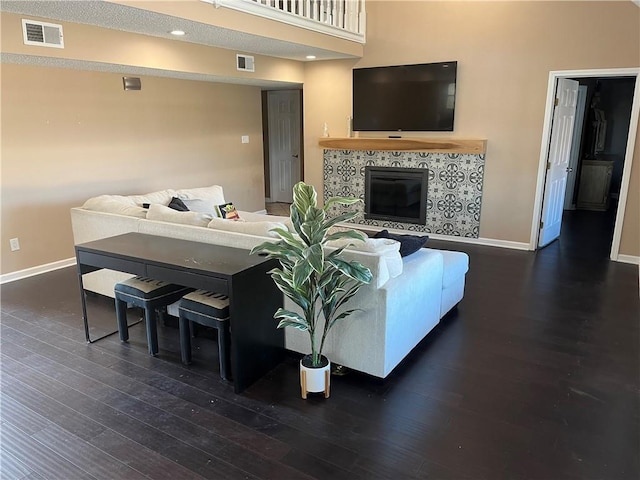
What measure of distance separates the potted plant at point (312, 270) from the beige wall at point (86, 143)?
138 inches

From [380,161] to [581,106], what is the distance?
13.0 ft

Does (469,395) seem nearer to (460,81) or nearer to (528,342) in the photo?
(528,342)

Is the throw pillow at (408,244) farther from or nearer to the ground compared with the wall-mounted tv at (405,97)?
nearer to the ground

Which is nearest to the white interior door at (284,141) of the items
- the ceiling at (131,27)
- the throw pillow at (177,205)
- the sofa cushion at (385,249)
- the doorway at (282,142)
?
the doorway at (282,142)

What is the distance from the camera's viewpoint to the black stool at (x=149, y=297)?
3146 mm

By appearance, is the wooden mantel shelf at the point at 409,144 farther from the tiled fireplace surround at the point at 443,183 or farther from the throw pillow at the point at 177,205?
the throw pillow at the point at 177,205

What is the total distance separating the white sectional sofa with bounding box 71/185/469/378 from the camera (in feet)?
8.89

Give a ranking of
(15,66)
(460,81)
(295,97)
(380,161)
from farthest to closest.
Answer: (295,97) < (380,161) < (460,81) < (15,66)

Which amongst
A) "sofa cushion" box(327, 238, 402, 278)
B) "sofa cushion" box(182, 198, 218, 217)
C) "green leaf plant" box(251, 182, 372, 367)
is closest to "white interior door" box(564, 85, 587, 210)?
"sofa cushion" box(182, 198, 218, 217)

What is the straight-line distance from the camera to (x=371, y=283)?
2664 millimetres

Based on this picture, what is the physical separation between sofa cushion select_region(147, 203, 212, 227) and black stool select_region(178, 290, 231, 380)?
0.67m

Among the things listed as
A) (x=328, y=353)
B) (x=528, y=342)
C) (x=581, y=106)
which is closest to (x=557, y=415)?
(x=528, y=342)

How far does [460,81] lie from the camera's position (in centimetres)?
584

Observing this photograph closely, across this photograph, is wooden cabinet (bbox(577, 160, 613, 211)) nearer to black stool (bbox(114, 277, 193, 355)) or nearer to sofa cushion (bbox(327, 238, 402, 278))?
sofa cushion (bbox(327, 238, 402, 278))
